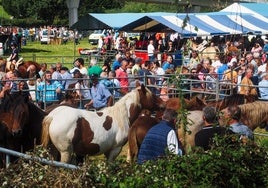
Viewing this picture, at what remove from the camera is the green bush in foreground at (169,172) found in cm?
484

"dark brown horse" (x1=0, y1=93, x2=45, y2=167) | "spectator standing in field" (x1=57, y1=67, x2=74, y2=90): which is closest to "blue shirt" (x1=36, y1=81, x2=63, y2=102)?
"spectator standing in field" (x1=57, y1=67, x2=74, y2=90)

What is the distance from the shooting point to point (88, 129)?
A: 10305 millimetres

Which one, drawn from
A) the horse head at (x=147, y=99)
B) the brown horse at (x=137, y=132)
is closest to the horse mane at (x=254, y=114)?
the horse head at (x=147, y=99)

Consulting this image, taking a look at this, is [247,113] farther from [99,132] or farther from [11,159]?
[11,159]

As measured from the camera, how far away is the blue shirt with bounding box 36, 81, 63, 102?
15452 millimetres

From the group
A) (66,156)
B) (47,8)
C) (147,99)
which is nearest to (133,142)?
(66,156)

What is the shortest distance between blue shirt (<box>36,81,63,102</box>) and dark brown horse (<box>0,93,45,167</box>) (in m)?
5.47

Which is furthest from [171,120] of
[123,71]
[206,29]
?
[206,29]

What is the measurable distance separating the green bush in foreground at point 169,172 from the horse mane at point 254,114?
255 inches

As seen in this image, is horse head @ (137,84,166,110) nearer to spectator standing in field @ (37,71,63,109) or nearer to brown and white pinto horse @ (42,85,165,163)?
brown and white pinto horse @ (42,85,165,163)

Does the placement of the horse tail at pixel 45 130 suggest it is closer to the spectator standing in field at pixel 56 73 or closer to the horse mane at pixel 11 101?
the horse mane at pixel 11 101

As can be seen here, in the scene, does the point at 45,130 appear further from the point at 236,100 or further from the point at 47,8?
the point at 47,8

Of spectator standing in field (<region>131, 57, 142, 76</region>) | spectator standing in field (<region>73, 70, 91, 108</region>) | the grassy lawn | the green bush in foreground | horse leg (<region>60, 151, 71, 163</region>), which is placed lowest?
the grassy lawn

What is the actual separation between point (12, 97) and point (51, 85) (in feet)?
19.5
